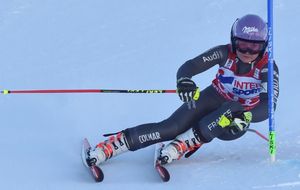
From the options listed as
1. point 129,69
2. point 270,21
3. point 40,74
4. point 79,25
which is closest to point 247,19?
point 270,21

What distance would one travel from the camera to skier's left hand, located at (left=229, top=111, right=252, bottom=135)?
13.2 ft

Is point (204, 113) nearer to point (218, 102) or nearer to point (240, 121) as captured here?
point (218, 102)

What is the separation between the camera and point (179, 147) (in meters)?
4.28

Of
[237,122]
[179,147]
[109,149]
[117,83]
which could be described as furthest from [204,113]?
[117,83]

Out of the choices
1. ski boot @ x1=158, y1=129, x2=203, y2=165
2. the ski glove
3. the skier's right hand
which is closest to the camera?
the ski glove

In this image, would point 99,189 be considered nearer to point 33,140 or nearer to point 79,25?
point 33,140

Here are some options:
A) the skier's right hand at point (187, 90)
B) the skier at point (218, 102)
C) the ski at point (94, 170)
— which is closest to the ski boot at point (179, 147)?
the skier at point (218, 102)

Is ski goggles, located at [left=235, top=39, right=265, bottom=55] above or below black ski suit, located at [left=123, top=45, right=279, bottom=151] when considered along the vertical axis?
above

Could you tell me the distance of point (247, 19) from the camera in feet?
13.8


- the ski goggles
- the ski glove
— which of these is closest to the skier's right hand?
the ski glove

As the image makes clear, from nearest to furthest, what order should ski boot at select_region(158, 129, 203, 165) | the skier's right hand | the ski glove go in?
the ski glove < the skier's right hand < ski boot at select_region(158, 129, 203, 165)

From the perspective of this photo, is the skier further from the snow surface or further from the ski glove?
the snow surface

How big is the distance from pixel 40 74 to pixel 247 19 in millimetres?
3024

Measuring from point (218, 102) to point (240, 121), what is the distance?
0.52 metres
